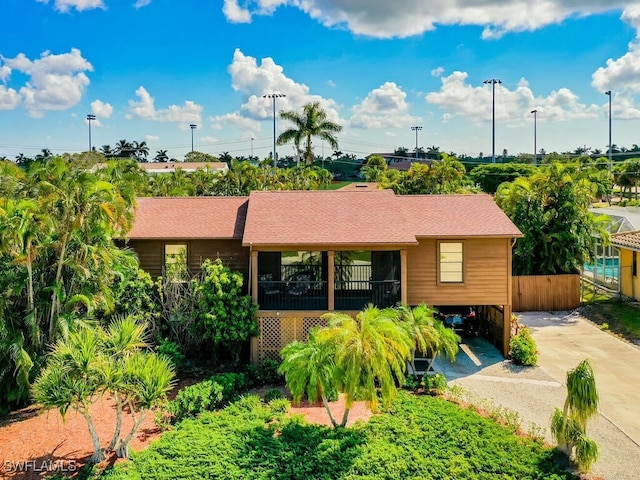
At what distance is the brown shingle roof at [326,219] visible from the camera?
1655 cm

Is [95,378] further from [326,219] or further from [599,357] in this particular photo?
[599,357]

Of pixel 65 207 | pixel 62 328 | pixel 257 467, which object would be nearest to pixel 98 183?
pixel 65 207

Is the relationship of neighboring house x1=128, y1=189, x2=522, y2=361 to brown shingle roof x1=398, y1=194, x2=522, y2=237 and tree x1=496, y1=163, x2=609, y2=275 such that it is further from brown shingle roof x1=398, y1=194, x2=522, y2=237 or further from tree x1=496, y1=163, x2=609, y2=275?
tree x1=496, y1=163, x2=609, y2=275

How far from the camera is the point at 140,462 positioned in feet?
36.0

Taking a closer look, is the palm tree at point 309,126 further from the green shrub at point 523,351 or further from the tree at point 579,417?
the tree at point 579,417

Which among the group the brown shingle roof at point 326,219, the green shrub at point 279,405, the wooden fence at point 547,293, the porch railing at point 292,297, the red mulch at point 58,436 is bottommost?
the red mulch at point 58,436

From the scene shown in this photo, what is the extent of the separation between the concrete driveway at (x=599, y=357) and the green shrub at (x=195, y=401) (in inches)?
412

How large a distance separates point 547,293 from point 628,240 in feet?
15.0

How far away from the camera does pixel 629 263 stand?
24.4 m

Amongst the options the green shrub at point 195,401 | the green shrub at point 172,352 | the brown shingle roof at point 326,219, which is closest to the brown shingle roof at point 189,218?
the brown shingle roof at point 326,219

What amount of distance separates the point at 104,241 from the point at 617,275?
2390cm

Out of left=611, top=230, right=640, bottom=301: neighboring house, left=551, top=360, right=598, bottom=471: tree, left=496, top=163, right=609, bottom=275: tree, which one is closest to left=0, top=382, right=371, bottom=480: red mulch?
left=551, top=360, right=598, bottom=471: tree

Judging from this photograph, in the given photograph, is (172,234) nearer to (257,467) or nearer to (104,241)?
→ (104,241)

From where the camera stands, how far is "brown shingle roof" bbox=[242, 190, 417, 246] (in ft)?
54.3
